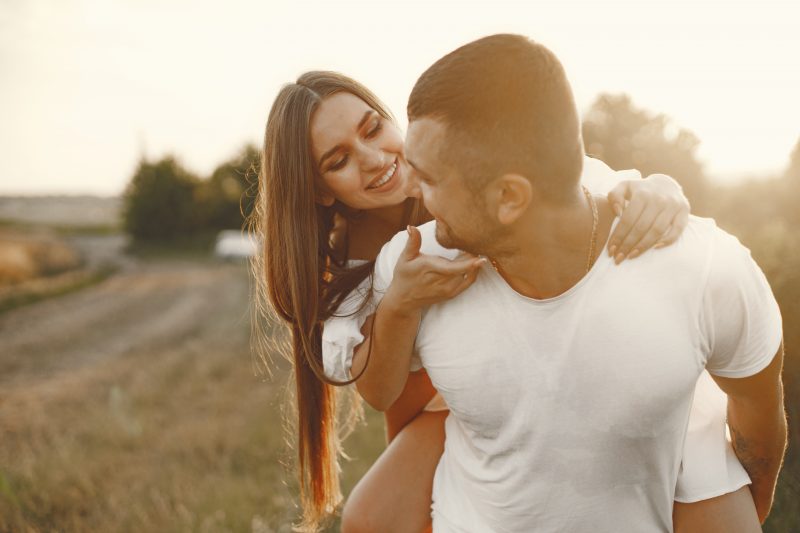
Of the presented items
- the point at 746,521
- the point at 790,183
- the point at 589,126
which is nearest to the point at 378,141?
the point at 746,521

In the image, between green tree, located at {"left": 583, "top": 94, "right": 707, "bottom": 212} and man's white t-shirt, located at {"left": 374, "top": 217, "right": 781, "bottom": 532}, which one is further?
green tree, located at {"left": 583, "top": 94, "right": 707, "bottom": 212}

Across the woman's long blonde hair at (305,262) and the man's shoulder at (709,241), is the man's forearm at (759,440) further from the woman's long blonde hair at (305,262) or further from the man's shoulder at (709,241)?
the woman's long blonde hair at (305,262)

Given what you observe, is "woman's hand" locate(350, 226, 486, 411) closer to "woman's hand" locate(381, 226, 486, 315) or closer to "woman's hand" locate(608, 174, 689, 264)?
"woman's hand" locate(381, 226, 486, 315)

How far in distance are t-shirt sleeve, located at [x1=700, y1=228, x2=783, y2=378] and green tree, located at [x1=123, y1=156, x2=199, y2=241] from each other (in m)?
40.4

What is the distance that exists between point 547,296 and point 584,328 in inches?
5.6

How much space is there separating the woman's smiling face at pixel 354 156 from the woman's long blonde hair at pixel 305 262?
5 centimetres

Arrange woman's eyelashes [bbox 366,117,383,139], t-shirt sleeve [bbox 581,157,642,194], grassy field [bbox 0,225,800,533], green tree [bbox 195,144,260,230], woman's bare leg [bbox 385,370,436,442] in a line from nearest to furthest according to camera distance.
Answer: t-shirt sleeve [bbox 581,157,642,194] → woman's bare leg [bbox 385,370,436,442] → woman's eyelashes [bbox 366,117,383,139] → grassy field [bbox 0,225,800,533] → green tree [bbox 195,144,260,230]

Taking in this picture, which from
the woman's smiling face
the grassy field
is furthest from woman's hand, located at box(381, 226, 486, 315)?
the grassy field

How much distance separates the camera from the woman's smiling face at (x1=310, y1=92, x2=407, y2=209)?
2729 mm

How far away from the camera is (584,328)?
1.69 m

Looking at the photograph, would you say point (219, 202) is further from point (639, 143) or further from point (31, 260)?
point (639, 143)

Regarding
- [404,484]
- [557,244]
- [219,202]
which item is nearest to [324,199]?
[404,484]

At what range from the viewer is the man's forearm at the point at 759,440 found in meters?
1.89

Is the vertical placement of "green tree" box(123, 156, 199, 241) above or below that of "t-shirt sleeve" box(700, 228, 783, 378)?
below
